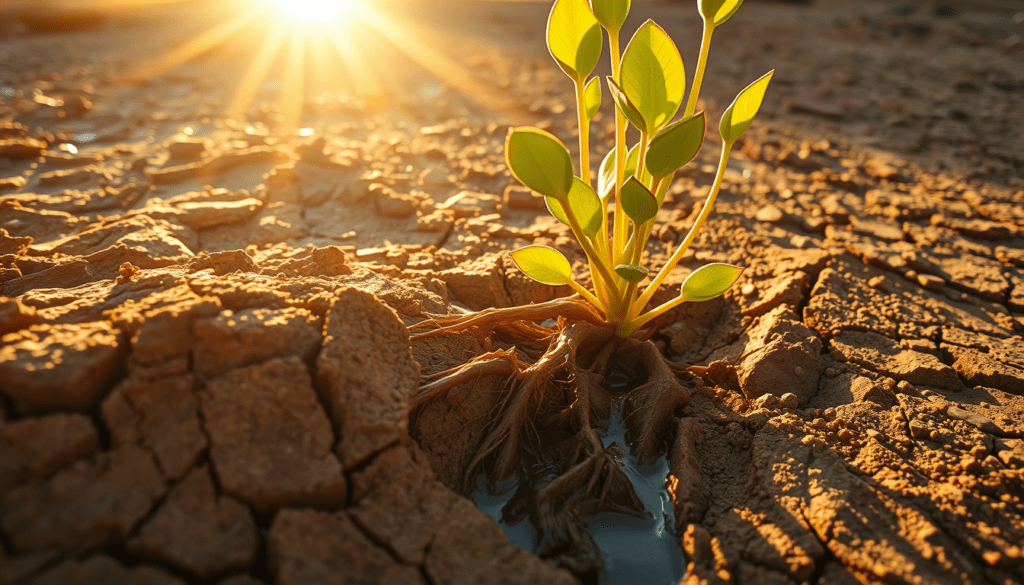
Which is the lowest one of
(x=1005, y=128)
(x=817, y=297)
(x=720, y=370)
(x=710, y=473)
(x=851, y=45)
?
(x=710, y=473)

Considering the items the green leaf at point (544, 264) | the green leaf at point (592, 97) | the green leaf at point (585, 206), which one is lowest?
the green leaf at point (544, 264)

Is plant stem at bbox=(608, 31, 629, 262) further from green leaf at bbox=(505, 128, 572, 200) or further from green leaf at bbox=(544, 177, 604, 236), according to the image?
green leaf at bbox=(505, 128, 572, 200)

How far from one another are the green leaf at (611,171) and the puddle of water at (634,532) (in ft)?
2.46

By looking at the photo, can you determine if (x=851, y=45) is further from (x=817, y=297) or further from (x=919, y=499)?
(x=919, y=499)

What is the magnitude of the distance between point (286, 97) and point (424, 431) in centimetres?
390

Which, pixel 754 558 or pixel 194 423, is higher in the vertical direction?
pixel 194 423

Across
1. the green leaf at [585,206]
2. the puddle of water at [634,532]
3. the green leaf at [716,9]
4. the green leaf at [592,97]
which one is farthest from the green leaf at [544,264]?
the green leaf at [716,9]

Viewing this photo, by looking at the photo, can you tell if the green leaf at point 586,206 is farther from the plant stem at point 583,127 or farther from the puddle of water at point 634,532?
the puddle of water at point 634,532

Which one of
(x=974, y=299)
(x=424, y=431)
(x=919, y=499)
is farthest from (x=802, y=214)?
(x=424, y=431)

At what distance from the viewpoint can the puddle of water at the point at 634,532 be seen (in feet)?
3.89

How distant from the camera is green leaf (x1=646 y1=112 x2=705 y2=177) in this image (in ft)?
3.89

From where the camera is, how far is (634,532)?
1269mm

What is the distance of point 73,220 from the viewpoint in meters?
2.20

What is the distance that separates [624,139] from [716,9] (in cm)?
40
